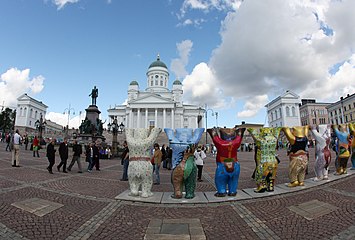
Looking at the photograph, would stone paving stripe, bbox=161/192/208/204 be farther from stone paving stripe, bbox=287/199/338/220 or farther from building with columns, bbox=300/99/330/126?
building with columns, bbox=300/99/330/126

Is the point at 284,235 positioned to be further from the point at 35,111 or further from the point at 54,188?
the point at 35,111

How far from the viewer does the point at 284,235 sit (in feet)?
12.5

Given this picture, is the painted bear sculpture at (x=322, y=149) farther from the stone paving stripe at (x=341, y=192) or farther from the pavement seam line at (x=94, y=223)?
the pavement seam line at (x=94, y=223)

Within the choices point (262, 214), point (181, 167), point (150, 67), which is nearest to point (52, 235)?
point (181, 167)

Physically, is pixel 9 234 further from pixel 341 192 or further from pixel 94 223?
pixel 341 192

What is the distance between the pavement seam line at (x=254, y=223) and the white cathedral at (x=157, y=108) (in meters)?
58.4

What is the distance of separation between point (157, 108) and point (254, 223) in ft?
221

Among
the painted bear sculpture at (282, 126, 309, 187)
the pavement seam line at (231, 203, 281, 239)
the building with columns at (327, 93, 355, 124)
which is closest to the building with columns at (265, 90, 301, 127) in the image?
the building with columns at (327, 93, 355, 124)

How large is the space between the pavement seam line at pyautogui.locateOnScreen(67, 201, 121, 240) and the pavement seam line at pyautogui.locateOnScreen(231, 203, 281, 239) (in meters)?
3.06

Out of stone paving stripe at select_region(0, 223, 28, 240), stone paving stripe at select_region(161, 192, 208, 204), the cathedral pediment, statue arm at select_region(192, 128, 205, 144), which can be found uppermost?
the cathedral pediment

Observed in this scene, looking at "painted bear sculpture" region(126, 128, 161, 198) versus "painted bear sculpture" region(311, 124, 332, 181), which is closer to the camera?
"painted bear sculpture" region(126, 128, 161, 198)

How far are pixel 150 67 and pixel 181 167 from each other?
82940mm

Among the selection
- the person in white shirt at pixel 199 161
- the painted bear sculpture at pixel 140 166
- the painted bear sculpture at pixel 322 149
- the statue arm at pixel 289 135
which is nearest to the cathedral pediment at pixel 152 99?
the person in white shirt at pixel 199 161

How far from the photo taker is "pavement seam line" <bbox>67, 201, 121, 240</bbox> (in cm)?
382
